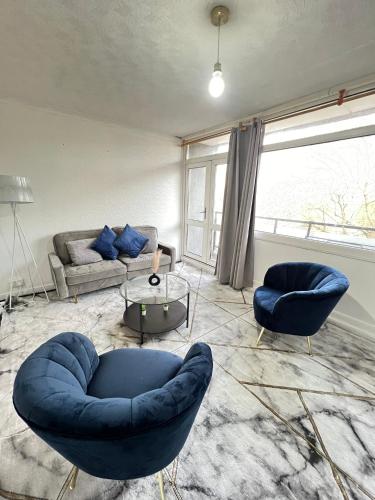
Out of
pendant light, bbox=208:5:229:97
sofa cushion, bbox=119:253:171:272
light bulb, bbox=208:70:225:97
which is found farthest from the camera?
sofa cushion, bbox=119:253:171:272

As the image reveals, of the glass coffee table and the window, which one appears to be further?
the window

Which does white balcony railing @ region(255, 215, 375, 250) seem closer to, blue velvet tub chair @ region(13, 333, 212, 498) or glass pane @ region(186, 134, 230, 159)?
glass pane @ region(186, 134, 230, 159)

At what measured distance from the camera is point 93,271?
2.90 m

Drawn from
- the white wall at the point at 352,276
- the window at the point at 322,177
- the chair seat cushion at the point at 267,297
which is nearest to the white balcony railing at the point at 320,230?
the window at the point at 322,177

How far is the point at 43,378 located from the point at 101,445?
35cm

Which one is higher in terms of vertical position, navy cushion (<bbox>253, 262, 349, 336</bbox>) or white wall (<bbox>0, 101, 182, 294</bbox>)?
white wall (<bbox>0, 101, 182, 294</bbox>)

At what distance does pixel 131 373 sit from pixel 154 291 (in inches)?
51.2

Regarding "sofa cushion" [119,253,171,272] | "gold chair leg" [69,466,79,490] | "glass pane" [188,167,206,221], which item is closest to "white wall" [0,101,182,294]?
"glass pane" [188,167,206,221]

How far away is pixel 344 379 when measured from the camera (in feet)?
5.76

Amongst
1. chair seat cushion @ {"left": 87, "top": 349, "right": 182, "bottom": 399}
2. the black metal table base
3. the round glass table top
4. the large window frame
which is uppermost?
the large window frame

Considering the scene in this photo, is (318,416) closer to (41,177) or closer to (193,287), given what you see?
(193,287)

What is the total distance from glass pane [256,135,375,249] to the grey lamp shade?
2939 millimetres

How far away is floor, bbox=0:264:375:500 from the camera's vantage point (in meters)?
1.10

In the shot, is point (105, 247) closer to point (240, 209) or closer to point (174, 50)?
point (240, 209)
